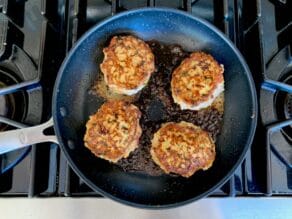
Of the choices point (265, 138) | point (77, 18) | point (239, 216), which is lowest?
point (239, 216)

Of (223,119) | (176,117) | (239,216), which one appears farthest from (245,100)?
(239,216)

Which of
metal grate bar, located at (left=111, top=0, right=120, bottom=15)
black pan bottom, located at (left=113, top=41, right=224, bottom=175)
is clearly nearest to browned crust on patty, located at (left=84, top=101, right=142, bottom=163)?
black pan bottom, located at (left=113, top=41, right=224, bottom=175)

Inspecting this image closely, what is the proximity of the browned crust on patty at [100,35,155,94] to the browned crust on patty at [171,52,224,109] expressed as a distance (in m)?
0.08

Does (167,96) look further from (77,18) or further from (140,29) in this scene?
(77,18)

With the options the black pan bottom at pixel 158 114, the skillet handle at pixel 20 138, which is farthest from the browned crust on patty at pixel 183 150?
the skillet handle at pixel 20 138

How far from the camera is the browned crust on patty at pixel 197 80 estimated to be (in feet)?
3.59

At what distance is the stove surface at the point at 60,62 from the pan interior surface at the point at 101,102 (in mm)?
31

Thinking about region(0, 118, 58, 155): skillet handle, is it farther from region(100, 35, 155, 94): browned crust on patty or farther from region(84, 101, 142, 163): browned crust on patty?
region(100, 35, 155, 94): browned crust on patty

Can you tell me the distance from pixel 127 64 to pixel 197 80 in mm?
179

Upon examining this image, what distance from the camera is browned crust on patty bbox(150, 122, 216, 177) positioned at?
3.49ft

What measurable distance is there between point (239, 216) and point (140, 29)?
53cm

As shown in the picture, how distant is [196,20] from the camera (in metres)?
1.10

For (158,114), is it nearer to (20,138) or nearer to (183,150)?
(183,150)

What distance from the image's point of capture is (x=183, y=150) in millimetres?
1067
